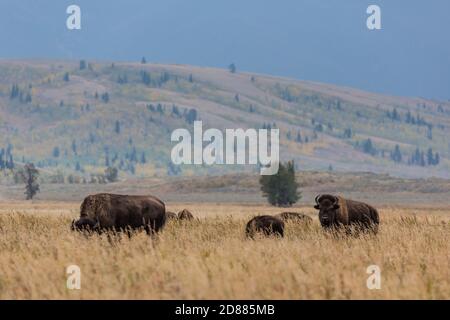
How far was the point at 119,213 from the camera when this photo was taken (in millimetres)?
21547

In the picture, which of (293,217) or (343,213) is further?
(293,217)

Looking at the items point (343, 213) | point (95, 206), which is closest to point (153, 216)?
point (95, 206)

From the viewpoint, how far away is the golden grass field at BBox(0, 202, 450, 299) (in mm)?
13562

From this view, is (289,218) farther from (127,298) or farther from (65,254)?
(127,298)

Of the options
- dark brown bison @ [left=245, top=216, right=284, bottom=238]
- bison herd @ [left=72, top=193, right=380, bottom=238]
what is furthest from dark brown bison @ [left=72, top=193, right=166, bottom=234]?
dark brown bison @ [left=245, top=216, right=284, bottom=238]

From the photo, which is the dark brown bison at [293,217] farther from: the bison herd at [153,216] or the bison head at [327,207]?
the bison head at [327,207]

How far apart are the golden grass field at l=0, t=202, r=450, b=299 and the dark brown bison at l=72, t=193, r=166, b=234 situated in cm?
73

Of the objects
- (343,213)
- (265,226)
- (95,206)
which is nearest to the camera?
(95,206)

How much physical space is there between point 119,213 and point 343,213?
18.3 feet

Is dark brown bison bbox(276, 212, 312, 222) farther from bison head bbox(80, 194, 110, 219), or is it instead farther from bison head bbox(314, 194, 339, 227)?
bison head bbox(80, 194, 110, 219)

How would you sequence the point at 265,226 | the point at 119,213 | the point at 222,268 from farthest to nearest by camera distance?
1. the point at 265,226
2. the point at 119,213
3. the point at 222,268

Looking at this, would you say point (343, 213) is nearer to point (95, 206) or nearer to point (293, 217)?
point (95, 206)

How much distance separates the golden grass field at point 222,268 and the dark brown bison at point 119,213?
0.73m

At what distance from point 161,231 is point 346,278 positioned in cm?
936
